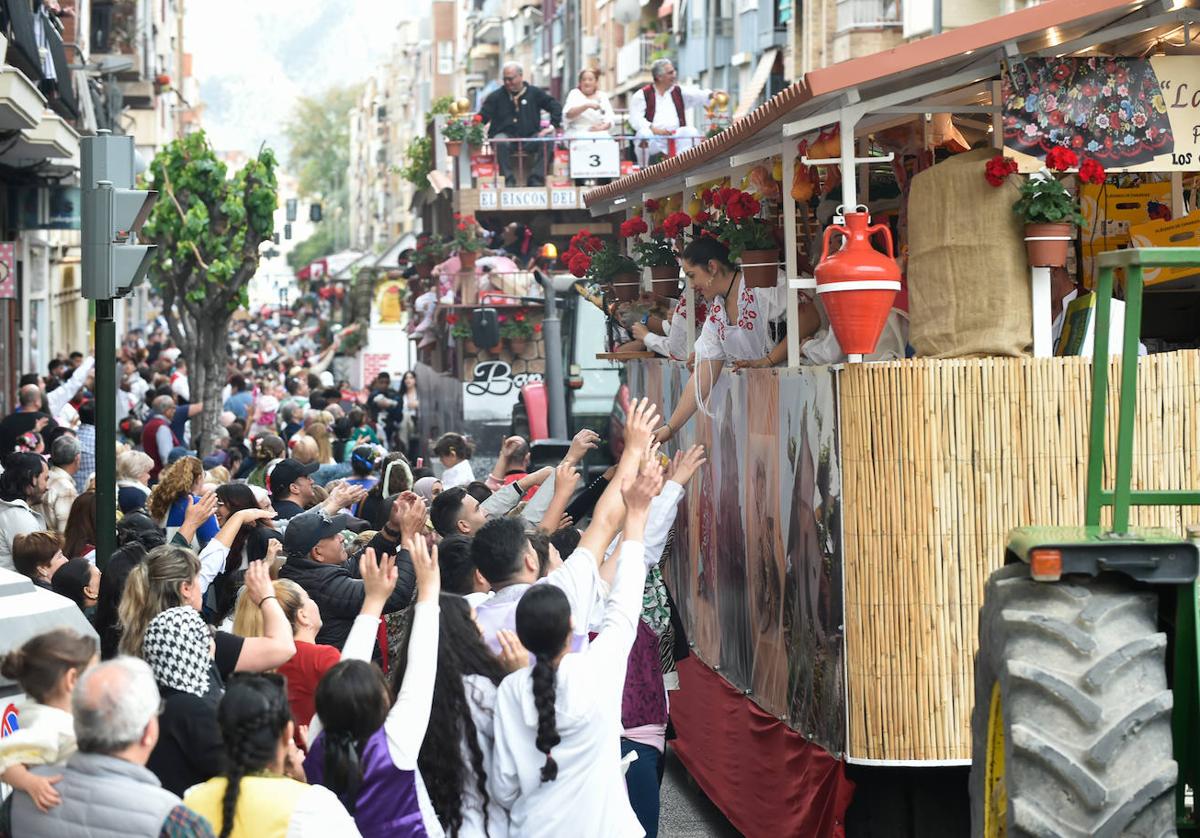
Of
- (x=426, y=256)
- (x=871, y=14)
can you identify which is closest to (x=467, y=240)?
(x=426, y=256)

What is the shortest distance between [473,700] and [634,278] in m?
7.67

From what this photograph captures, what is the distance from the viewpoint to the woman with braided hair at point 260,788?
4.90m

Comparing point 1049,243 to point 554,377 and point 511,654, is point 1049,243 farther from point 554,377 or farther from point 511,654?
point 554,377

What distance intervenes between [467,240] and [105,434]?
15.3m

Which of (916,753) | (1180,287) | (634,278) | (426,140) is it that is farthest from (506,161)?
(916,753)

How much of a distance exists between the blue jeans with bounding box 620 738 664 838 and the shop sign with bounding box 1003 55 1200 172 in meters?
2.82

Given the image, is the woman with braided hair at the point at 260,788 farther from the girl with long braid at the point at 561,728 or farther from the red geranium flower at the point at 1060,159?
the red geranium flower at the point at 1060,159

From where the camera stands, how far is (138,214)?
9.36 metres

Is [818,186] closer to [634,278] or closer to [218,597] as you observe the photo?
[218,597]

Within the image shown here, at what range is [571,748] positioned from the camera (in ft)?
19.9

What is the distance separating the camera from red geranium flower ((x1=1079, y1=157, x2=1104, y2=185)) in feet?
25.4

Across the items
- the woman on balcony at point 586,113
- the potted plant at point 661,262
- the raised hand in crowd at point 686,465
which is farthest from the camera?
the woman on balcony at point 586,113

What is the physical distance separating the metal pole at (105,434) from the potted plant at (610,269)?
4958 millimetres

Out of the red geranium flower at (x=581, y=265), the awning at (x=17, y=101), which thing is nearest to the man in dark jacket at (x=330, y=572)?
the red geranium flower at (x=581, y=265)
